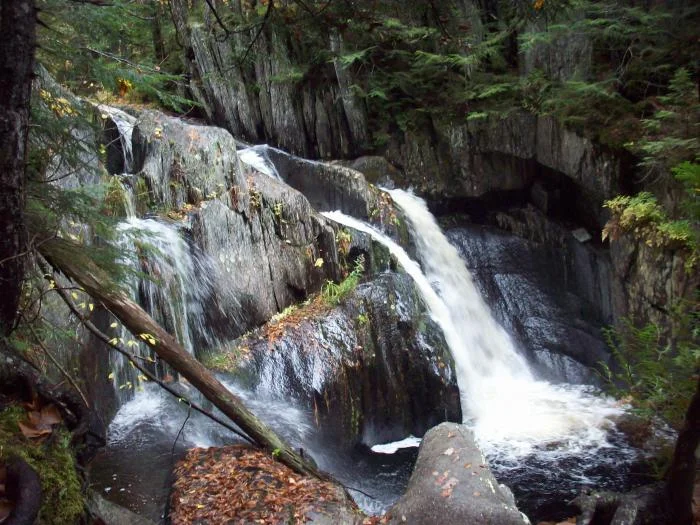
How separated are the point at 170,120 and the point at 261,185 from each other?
192 cm

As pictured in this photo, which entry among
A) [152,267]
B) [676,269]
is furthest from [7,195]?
[676,269]

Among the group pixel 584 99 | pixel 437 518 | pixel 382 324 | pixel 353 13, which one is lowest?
pixel 437 518

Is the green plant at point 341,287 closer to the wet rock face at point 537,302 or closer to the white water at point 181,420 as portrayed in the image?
the white water at point 181,420

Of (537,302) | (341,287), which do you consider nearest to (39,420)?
(341,287)

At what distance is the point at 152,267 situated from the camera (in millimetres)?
7055

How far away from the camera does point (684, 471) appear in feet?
11.6

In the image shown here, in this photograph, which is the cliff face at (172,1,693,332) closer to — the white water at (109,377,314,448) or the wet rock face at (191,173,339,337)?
the wet rock face at (191,173,339,337)

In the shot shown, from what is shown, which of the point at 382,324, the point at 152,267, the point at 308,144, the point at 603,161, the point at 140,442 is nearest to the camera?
the point at 140,442

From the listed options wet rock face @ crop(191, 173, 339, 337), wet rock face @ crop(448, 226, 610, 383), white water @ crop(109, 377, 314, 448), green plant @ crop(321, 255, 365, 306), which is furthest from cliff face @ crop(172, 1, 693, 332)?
white water @ crop(109, 377, 314, 448)

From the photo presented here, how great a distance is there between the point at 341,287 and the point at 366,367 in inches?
54.3

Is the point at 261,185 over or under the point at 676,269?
over

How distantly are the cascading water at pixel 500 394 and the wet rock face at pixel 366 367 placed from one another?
3.04ft

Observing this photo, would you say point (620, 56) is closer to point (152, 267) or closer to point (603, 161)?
point (603, 161)

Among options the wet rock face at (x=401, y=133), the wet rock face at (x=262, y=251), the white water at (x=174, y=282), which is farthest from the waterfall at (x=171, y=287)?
the wet rock face at (x=401, y=133)
